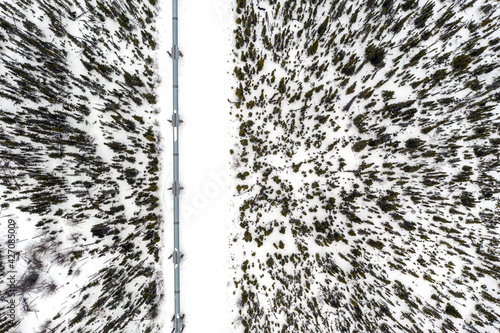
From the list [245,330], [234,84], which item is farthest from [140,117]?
[245,330]

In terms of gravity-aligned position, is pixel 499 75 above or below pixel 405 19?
below

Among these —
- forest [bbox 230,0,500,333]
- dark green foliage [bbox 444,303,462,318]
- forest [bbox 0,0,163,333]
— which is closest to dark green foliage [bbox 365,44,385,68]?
forest [bbox 230,0,500,333]

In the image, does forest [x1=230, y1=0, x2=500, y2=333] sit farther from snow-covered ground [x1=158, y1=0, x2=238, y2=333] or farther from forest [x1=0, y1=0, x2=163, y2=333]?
forest [x1=0, y1=0, x2=163, y2=333]

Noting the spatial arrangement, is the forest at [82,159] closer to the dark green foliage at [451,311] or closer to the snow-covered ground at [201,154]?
the snow-covered ground at [201,154]

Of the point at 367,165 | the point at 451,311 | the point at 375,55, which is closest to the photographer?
the point at 451,311

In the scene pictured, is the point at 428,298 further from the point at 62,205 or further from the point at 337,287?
the point at 62,205

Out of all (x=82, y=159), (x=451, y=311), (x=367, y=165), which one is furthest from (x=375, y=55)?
(x=82, y=159)

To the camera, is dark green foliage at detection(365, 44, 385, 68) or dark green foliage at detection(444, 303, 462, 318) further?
dark green foliage at detection(365, 44, 385, 68)

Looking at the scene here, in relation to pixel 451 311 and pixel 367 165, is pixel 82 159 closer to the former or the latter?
pixel 367 165
